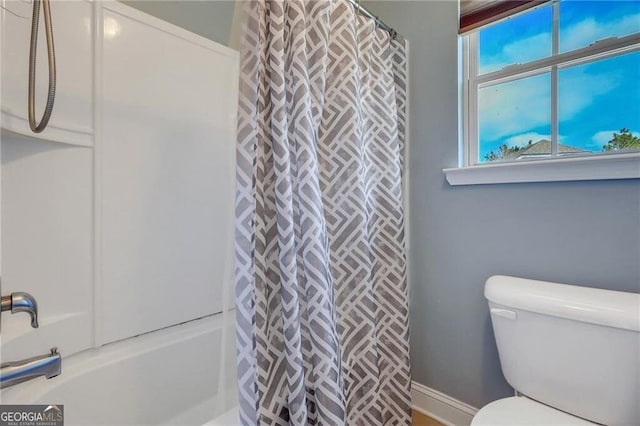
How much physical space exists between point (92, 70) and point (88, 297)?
773 millimetres

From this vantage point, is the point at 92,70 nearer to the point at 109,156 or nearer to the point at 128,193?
the point at 109,156

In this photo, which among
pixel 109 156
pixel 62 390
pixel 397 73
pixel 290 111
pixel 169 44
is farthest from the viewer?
pixel 397 73

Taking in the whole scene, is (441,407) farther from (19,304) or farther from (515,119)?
(19,304)

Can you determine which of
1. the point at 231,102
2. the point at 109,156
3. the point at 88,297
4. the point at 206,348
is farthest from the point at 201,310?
the point at 231,102

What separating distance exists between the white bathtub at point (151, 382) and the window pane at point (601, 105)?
4.59 feet

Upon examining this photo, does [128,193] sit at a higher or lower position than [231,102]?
lower

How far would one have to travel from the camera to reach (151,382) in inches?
44.9

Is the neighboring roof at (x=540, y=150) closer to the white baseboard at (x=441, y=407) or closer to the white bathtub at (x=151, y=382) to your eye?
the white baseboard at (x=441, y=407)

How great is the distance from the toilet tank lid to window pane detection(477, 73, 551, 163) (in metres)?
0.54

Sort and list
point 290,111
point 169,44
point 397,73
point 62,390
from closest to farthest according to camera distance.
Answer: point 290,111, point 62,390, point 169,44, point 397,73

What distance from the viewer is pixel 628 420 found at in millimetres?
838

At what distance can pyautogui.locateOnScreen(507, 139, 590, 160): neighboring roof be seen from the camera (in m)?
1.15

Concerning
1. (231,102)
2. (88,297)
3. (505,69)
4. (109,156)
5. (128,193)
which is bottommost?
(88,297)

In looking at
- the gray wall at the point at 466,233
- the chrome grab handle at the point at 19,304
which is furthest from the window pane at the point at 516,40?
the chrome grab handle at the point at 19,304
